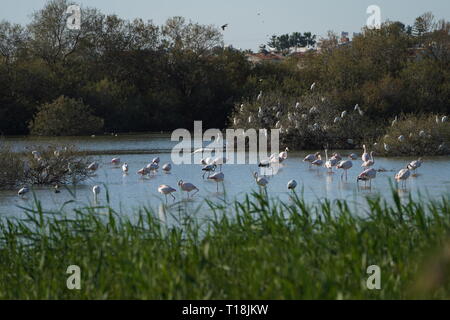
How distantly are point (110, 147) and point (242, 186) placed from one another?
15937mm

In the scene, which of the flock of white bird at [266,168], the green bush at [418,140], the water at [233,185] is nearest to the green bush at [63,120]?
the water at [233,185]

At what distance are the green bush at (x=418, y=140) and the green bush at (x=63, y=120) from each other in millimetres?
19089

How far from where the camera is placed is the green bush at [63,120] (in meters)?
38.8

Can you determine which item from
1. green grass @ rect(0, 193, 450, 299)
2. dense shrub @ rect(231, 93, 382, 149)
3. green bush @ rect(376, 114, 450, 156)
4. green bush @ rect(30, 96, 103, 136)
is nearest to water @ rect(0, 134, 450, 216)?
green bush @ rect(376, 114, 450, 156)

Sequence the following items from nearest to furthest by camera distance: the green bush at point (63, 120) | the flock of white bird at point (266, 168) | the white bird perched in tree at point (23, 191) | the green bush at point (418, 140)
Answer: the flock of white bird at point (266, 168), the white bird perched in tree at point (23, 191), the green bush at point (418, 140), the green bush at point (63, 120)

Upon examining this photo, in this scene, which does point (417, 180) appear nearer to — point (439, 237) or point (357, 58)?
point (439, 237)

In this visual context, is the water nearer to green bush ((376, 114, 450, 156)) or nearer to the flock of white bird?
the flock of white bird

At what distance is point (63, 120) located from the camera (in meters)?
38.9

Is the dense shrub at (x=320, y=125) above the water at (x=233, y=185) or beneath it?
above

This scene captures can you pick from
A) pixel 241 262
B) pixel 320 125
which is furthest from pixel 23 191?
pixel 320 125

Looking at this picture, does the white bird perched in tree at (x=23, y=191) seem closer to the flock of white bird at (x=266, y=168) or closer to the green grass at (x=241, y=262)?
the flock of white bird at (x=266, y=168)

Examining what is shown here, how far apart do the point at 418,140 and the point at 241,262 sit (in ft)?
57.1

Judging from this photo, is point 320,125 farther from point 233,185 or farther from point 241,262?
point 241,262

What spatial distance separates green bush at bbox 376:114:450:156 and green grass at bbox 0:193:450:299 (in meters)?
15.7
